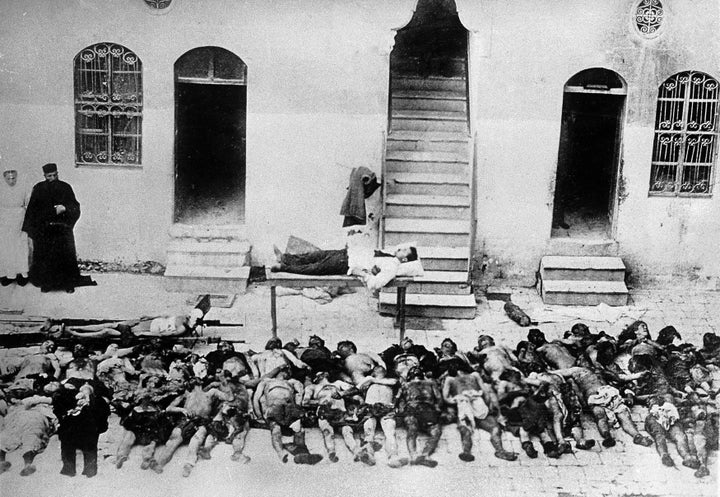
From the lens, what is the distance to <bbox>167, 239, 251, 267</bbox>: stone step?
8.06 meters

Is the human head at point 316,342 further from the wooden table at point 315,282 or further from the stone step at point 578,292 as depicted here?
the stone step at point 578,292

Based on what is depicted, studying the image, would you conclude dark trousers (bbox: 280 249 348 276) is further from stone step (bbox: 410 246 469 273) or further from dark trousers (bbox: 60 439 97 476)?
dark trousers (bbox: 60 439 97 476)

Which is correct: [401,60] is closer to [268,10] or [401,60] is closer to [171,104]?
[268,10]

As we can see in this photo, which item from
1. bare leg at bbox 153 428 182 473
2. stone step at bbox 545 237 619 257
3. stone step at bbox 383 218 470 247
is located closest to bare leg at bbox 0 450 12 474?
bare leg at bbox 153 428 182 473

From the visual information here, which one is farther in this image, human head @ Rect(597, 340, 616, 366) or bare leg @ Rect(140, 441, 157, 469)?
human head @ Rect(597, 340, 616, 366)

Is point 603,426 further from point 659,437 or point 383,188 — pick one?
point 383,188

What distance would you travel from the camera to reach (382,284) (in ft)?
25.5

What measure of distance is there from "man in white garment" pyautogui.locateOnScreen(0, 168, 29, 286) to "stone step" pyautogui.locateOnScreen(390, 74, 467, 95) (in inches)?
135

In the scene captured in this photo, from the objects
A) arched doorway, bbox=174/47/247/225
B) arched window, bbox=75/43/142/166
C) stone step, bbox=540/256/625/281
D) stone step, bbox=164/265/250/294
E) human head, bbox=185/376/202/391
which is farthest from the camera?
stone step, bbox=540/256/625/281

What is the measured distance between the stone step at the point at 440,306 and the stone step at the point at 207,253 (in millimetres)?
1442

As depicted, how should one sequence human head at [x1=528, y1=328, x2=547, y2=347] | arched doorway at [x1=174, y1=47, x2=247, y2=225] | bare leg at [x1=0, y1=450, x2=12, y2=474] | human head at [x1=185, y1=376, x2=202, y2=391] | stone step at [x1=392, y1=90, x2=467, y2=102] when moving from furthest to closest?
1. stone step at [x1=392, y1=90, x2=467, y2=102]
2. human head at [x1=528, y1=328, x2=547, y2=347]
3. arched doorway at [x1=174, y1=47, x2=247, y2=225]
4. human head at [x1=185, y1=376, x2=202, y2=391]
5. bare leg at [x1=0, y1=450, x2=12, y2=474]

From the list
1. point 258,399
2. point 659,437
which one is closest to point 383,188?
point 258,399

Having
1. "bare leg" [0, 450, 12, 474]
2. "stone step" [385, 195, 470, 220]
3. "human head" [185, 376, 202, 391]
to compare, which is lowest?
"bare leg" [0, 450, 12, 474]

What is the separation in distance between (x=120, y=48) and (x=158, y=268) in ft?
6.32
